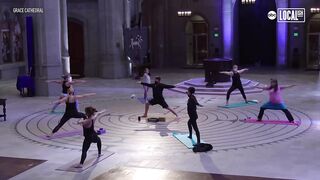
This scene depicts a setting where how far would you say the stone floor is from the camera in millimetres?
11984

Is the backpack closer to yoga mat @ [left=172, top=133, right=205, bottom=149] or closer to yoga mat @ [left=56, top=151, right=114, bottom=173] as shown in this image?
yoga mat @ [left=172, top=133, right=205, bottom=149]

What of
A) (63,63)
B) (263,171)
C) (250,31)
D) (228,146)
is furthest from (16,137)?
(250,31)

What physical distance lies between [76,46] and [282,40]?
44.4 ft

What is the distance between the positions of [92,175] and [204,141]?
→ 13.5 feet

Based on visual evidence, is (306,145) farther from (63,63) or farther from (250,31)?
(250,31)

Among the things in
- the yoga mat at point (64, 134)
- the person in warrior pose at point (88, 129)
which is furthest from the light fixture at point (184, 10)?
the person in warrior pose at point (88, 129)

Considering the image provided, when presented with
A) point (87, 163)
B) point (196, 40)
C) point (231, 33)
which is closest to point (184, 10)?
point (196, 40)

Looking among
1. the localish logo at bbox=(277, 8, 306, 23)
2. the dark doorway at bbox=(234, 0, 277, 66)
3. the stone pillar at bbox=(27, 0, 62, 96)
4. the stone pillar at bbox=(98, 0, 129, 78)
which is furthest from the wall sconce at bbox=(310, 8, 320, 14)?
the stone pillar at bbox=(27, 0, 62, 96)

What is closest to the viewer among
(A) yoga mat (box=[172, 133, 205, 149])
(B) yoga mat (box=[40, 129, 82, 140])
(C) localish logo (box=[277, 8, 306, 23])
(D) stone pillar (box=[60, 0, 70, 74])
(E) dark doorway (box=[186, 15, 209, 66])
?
(A) yoga mat (box=[172, 133, 205, 149])

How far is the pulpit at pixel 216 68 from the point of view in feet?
81.8

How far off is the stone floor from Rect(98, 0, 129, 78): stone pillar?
334 inches

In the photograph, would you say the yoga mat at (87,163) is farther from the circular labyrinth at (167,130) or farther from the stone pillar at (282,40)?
the stone pillar at (282,40)

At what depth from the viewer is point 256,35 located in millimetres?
39969

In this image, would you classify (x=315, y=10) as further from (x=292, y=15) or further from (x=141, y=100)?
(x=141, y=100)
